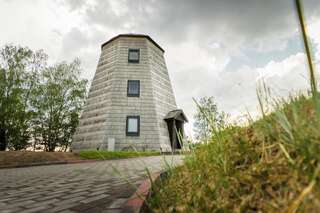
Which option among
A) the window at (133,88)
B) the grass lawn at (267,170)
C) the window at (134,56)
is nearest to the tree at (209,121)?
the grass lawn at (267,170)

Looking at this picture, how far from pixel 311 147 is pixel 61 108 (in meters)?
27.4

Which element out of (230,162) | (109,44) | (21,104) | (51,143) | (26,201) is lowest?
(26,201)

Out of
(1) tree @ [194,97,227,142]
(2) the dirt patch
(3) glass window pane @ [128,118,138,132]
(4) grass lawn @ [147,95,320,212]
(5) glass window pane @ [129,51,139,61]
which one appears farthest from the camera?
(5) glass window pane @ [129,51,139,61]

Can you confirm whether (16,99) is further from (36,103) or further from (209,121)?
(209,121)

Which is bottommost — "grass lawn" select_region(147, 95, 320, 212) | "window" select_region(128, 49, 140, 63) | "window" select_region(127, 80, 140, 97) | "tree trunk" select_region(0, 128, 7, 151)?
"grass lawn" select_region(147, 95, 320, 212)

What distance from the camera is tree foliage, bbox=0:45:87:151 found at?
2208 centimetres

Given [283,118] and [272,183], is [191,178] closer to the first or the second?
[272,183]

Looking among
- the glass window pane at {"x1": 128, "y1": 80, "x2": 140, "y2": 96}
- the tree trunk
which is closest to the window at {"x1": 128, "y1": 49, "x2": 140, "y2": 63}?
the glass window pane at {"x1": 128, "y1": 80, "x2": 140, "y2": 96}

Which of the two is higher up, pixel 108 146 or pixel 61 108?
pixel 61 108

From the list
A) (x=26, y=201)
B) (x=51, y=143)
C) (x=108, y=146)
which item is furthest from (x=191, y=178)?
(x=51, y=143)

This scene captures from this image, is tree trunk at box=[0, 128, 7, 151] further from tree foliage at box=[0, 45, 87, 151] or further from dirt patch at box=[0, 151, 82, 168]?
dirt patch at box=[0, 151, 82, 168]

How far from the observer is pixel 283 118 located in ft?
3.92

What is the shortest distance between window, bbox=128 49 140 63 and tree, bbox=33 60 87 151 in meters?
10.4

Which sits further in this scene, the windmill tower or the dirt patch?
the windmill tower
